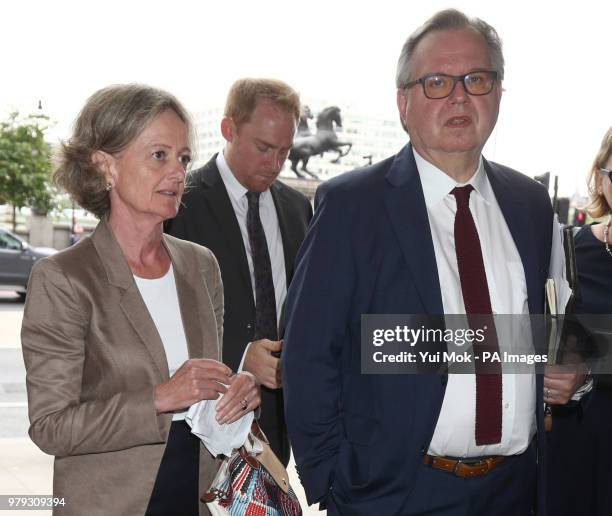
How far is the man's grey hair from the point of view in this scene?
7.57 feet

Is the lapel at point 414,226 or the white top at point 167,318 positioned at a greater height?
the lapel at point 414,226

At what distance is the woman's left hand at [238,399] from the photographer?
216 centimetres

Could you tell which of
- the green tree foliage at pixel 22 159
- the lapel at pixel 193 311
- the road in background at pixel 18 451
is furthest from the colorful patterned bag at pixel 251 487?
the green tree foliage at pixel 22 159

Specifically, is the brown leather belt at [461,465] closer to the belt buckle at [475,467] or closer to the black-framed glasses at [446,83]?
the belt buckle at [475,467]

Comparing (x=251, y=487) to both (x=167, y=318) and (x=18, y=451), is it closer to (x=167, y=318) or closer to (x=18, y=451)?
(x=167, y=318)

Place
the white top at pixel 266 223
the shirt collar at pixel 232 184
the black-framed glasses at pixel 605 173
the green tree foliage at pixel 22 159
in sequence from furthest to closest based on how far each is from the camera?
the green tree foliage at pixel 22 159 → the shirt collar at pixel 232 184 → the white top at pixel 266 223 → the black-framed glasses at pixel 605 173

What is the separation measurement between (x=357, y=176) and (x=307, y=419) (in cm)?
66

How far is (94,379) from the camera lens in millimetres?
2107

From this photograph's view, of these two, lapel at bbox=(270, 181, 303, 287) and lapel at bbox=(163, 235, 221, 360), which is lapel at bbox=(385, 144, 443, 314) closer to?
lapel at bbox=(163, 235, 221, 360)

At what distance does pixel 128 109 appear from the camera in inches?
89.3

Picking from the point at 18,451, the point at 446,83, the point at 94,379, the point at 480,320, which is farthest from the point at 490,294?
the point at 18,451

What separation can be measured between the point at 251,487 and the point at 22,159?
30097 millimetres

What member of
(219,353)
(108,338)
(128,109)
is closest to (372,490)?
(219,353)

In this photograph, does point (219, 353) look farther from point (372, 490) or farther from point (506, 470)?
point (506, 470)
